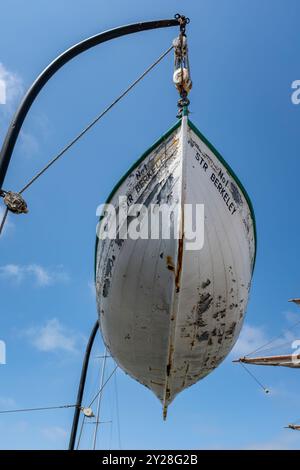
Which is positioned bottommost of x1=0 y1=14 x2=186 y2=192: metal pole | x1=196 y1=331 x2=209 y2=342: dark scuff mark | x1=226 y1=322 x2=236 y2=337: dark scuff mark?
x1=196 y1=331 x2=209 y2=342: dark scuff mark

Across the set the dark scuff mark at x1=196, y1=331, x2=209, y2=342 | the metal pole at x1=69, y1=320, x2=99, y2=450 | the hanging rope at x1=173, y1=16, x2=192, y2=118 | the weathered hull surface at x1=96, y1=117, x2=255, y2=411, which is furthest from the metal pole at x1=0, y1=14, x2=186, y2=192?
the metal pole at x1=69, y1=320, x2=99, y2=450

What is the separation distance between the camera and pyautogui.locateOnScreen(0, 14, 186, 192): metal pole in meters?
4.91

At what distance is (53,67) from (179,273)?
406cm

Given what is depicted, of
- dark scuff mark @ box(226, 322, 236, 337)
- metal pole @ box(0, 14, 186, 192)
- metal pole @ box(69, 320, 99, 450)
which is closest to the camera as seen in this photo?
metal pole @ box(0, 14, 186, 192)

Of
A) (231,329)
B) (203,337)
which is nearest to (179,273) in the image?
(203,337)

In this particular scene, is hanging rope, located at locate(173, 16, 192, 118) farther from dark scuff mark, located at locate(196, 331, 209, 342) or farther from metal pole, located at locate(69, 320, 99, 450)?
metal pole, located at locate(69, 320, 99, 450)

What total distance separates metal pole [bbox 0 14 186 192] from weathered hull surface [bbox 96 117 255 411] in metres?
2.16

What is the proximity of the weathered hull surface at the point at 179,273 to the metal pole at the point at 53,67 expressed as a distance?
216 cm

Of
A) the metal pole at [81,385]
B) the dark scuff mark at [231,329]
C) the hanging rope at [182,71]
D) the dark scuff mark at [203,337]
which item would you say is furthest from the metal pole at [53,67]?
the metal pole at [81,385]

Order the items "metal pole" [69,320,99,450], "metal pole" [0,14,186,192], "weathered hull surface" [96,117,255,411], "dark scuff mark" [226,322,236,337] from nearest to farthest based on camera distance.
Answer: "metal pole" [0,14,186,192], "weathered hull surface" [96,117,255,411], "dark scuff mark" [226,322,236,337], "metal pole" [69,320,99,450]

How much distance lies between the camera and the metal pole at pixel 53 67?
4910 millimetres

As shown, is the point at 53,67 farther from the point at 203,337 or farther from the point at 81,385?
the point at 81,385
